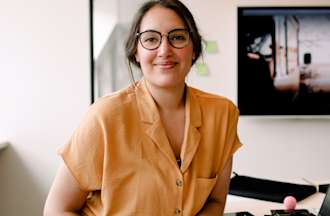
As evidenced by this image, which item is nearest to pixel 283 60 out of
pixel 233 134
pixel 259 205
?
pixel 259 205

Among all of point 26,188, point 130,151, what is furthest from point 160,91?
point 26,188

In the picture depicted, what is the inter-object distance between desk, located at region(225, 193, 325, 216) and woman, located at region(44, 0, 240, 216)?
13.5 inches

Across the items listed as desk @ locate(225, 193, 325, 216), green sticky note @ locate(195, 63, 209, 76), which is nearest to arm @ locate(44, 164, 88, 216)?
desk @ locate(225, 193, 325, 216)

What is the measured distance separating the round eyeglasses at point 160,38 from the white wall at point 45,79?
1968 millimetres

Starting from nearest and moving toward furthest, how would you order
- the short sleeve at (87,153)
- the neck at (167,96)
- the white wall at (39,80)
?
1. the short sleeve at (87,153)
2. the neck at (167,96)
3. the white wall at (39,80)

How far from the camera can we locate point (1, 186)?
321cm

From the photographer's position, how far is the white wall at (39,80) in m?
3.16

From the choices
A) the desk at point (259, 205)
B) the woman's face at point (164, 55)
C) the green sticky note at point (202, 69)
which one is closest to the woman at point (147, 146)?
the woman's face at point (164, 55)

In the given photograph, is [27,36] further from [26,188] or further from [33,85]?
[26,188]

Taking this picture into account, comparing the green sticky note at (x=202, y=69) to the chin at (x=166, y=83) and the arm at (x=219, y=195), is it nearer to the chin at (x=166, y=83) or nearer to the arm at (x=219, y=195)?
the arm at (x=219, y=195)

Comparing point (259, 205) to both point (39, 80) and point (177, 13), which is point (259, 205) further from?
point (39, 80)

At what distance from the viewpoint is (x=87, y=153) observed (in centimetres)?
121

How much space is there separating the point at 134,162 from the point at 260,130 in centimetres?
216

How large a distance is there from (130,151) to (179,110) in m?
0.23
